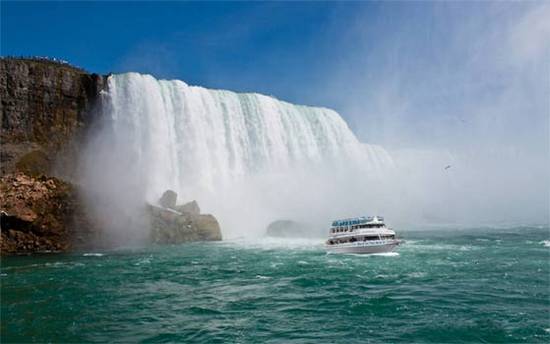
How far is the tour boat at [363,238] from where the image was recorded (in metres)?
34.1

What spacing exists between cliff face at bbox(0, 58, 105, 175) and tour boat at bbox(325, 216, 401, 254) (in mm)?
30137

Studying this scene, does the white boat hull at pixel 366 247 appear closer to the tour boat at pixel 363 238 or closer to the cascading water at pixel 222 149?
the tour boat at pixel 363 238

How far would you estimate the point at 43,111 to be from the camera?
154 ft

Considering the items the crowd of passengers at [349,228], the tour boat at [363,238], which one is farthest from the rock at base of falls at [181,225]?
the tour boat at [363,238]

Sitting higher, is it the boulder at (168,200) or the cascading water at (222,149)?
the cascading water at (222,149)

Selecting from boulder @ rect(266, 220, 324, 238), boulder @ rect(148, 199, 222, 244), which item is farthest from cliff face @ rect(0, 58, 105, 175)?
boulder @ rect(266, 220, 324, 238)

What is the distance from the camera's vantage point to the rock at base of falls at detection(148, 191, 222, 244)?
4459cm

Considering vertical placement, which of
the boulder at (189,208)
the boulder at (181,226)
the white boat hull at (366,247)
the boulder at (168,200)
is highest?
the boulder at (168,200)

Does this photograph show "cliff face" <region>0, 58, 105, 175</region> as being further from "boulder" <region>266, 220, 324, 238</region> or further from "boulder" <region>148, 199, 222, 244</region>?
"boulder" <region>266, 220, 324, 238</region>

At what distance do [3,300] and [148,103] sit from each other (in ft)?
114

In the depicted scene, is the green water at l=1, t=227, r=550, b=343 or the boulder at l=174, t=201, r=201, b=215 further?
the boulder at l=174, t=201, r=201, b=215

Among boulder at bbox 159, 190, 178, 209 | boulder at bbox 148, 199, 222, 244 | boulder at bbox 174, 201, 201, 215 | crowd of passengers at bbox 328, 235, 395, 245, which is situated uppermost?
boulder at bbox 159, 190, 178, 209

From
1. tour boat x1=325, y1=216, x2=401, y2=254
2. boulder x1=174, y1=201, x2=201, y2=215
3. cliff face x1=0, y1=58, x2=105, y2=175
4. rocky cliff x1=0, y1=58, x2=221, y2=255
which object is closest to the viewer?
tour boat x1=325, y1=216, x2=401, y2=254

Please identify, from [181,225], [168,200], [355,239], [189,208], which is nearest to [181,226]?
[181,225]
